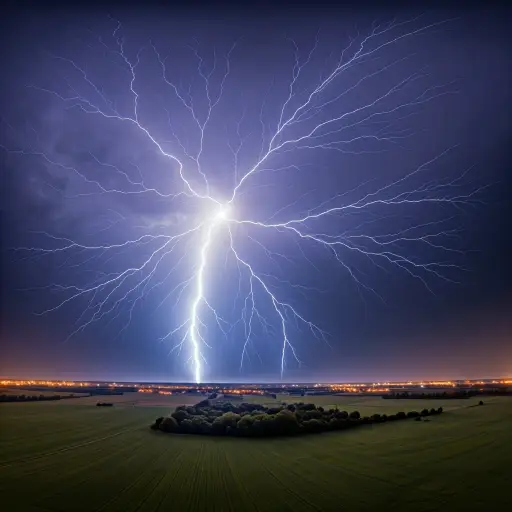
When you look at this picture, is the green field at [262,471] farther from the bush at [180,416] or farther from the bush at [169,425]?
the bush at [180,416]

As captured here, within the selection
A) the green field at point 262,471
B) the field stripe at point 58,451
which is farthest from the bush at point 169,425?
the field stripe at point 58,451

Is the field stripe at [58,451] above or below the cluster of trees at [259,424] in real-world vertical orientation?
below

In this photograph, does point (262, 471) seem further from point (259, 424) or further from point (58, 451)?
point (58, 451)

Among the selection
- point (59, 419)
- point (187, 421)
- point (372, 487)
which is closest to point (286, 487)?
point (372, 487)

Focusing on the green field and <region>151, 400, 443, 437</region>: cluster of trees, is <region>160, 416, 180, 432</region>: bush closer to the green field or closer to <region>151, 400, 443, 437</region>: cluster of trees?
<region>151, 400, 443, 437</region>: cluster of trees

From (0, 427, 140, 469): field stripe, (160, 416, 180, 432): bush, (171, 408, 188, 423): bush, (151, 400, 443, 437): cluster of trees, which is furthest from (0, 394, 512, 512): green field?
(171, 408, 188, 423): bush

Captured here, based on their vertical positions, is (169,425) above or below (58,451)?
above

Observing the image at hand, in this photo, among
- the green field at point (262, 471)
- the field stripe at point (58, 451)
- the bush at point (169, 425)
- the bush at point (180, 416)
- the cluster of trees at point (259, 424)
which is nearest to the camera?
the green field at point (262, 471)

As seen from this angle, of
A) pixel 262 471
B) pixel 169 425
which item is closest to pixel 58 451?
pixel 169 425

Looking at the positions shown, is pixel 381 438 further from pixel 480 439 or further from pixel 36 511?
pixel 36 511
